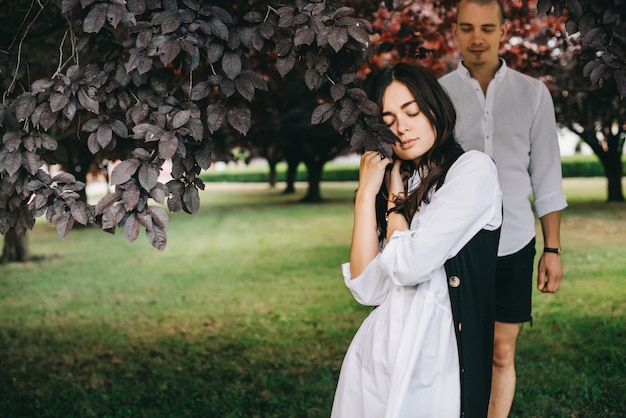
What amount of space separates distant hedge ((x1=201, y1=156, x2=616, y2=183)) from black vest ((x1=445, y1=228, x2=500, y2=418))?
24.3m

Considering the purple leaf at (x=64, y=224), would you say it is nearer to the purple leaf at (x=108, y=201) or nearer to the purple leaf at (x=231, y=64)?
the purple leaf at (x=108, y=201)

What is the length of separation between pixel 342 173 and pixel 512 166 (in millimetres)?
41754

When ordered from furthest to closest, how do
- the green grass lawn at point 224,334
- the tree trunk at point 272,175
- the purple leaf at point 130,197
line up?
the tree trunk at point 272,175 → the green grass lawn at point 224,334 → the purple leaf at point 130,197

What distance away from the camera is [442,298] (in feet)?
7.68

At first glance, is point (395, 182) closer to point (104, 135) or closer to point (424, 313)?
point (424, 313)

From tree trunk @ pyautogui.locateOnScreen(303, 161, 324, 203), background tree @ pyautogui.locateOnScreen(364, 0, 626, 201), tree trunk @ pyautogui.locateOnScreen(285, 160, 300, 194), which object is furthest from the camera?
tree trunk @ pyautogui.locateOnScreen(285, 160, 300, 194)

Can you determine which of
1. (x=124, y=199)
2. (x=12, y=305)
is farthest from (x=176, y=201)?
(x=12, y=305)

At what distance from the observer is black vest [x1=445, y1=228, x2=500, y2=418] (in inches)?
90.4

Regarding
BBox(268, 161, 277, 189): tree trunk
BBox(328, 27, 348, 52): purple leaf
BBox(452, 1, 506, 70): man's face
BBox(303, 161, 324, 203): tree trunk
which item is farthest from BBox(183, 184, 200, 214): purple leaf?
BBox(268, 161, 277, 189): tree trunk

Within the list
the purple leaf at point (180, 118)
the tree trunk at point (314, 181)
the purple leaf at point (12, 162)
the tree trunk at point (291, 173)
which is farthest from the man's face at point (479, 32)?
the tree trunk at point (291, 173)

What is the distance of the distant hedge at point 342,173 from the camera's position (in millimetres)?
37844

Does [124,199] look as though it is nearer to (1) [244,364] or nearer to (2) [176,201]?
(2) [176,201]

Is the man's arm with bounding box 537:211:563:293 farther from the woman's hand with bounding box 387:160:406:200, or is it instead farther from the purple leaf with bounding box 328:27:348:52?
the purple leaf with bounding box 328:27:348:52

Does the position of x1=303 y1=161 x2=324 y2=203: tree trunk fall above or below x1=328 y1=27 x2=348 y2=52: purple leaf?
below
